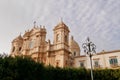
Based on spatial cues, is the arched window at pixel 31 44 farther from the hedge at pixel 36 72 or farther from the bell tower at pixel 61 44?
the hedge at pixel 36 72

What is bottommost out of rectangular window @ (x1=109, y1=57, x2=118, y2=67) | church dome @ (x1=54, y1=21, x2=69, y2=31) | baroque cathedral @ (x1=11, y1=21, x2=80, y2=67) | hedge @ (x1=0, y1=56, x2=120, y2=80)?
hedge @ (x1=0, y1=56, x2=120, y2=80)

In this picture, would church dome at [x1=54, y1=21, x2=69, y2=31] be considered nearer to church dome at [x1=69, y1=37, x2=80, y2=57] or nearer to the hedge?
the hedge

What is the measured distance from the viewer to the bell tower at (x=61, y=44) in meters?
39.0

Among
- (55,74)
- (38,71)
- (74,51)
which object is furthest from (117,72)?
(74,51)

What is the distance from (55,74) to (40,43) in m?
15.9

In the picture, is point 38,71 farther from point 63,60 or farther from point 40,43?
point 40,43

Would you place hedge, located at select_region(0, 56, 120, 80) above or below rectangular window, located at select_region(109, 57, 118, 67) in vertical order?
below

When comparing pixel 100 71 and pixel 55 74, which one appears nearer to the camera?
pixel 55 74

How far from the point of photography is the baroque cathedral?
39606mm

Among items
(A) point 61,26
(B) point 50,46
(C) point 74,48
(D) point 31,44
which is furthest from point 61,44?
(C) point 74,48

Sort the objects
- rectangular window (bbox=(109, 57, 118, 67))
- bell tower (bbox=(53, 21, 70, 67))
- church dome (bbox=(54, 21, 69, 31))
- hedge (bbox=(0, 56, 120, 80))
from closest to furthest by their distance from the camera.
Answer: hedge (bbox=(0, 56, 120, 80))
bell tower (bbox=(53, 21, 70, 67))
rectangular window (bbox=(109, 57, 118, 67))
church dome (bbox=(54, 21, 69, 31))

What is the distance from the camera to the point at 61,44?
40.0m

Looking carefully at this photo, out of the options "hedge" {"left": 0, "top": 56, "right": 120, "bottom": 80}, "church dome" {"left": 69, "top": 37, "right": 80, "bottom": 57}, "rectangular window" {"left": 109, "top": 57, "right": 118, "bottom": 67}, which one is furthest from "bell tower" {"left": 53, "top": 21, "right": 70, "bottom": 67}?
"church dome" {"left": 69, "top": 37, "right": 80, "bottom": 57}

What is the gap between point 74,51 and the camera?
56844mm
